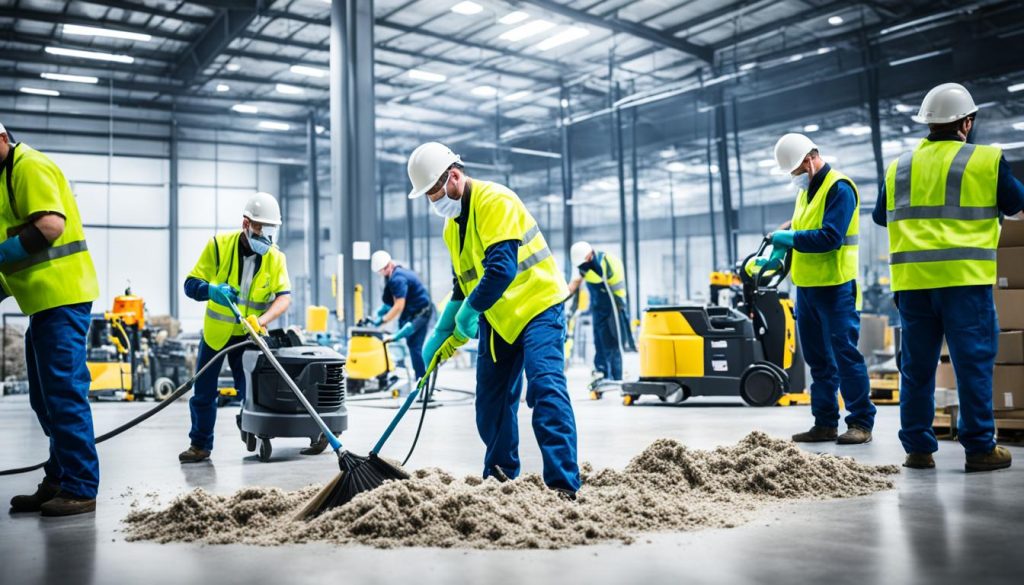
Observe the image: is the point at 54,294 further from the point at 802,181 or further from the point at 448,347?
the point at 802,181

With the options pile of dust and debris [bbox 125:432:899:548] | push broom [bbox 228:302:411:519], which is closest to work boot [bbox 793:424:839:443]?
pile of dust and debris [bbox 125:432:899:548]

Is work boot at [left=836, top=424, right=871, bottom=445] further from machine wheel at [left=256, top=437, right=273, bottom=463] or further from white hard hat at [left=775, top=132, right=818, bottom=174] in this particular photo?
machine wheel at [left=256, top=437, right=273, bottom=463]

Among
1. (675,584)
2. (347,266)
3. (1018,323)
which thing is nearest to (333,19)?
(347,266)

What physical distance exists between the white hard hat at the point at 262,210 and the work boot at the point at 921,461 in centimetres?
350

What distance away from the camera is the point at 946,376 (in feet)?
17.3

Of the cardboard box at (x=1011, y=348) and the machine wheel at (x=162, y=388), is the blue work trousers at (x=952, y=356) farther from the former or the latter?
the machine wheel at (x=162, y=388)

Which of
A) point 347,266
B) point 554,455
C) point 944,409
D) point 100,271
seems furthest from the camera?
point 100,271

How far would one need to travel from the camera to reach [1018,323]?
4910 mm

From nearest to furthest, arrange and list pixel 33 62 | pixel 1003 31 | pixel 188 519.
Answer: pixel 188 519, pixel 1003 31, pixel 33 62

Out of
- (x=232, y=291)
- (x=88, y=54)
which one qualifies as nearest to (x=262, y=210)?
(x=232, y=291)

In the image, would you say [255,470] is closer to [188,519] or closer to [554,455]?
[188,519]

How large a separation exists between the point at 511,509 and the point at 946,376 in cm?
345

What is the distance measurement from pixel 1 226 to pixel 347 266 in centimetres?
900

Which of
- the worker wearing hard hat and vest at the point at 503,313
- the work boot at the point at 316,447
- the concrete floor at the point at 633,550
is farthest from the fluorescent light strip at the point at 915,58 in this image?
the worker wearing hard hat and vest at the point at 503,313
